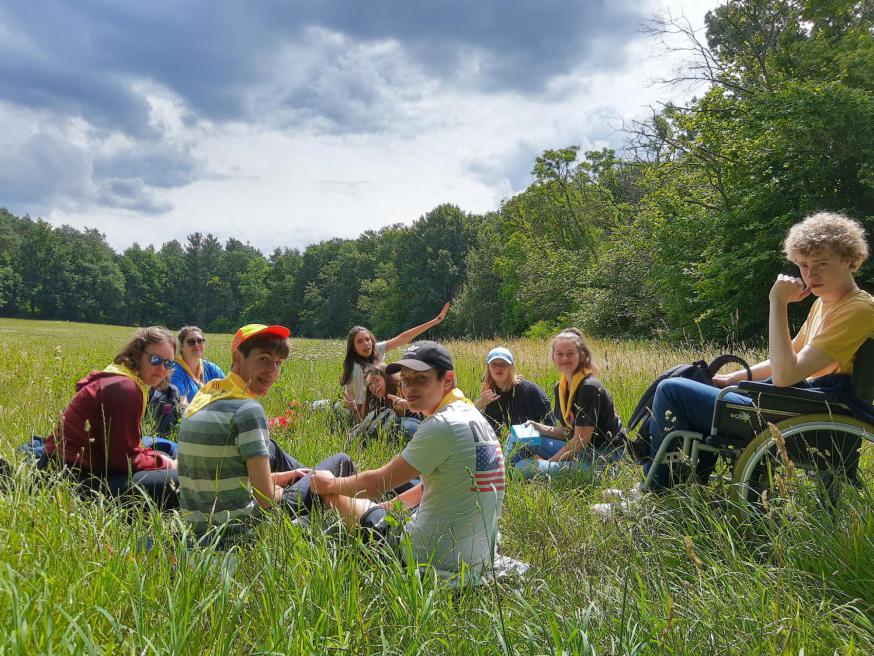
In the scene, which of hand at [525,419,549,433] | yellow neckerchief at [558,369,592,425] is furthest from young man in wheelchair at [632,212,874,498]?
hand at [525,419,549,433]

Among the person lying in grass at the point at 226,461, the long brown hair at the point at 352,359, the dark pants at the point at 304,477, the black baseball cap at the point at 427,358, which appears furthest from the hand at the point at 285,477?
the long brown hair at the point at 352,359

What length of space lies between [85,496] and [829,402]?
4.07 meters

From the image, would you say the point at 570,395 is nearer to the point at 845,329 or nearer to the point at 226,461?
the point at 845,329

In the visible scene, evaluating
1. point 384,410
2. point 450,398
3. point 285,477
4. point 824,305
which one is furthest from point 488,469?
point 384,410

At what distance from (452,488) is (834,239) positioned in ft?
7.60

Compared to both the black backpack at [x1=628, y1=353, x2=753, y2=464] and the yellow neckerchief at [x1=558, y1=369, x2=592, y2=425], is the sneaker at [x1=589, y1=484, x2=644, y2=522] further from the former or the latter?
the yellow neckerchief at [x1=558, y1=369, x2=592, y2=425]

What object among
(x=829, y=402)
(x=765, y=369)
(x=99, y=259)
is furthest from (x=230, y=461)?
(x=99, y=259)

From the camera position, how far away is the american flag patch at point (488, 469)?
2.48m

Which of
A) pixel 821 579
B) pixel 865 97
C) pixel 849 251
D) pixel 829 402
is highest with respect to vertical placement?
pixel 865 97

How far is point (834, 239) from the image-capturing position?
287 centimetres

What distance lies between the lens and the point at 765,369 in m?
3.57

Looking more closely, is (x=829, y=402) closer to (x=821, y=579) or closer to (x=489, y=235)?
(x=821, y=579)

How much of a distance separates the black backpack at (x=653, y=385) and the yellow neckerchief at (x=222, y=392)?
2.43 metres

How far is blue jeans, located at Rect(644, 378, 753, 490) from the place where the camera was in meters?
3.19
